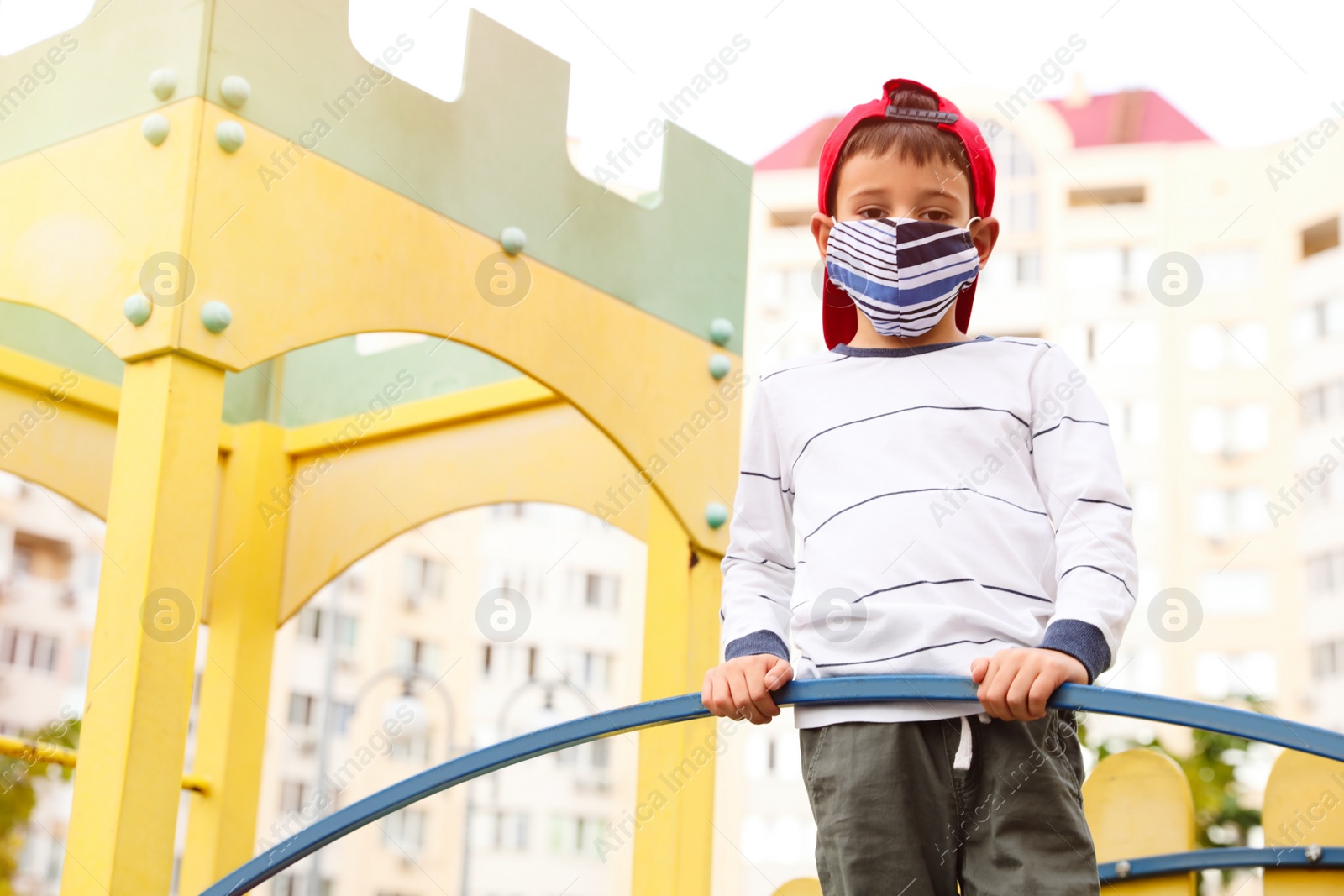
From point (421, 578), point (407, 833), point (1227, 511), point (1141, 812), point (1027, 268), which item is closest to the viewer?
point (1141, 812)

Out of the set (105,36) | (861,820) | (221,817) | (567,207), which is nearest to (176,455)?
(105,36)

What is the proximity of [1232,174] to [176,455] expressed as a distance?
43.4 m

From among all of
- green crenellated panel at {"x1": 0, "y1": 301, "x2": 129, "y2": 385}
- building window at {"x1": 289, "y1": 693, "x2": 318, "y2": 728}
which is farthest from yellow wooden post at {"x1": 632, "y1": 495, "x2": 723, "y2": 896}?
building window at {"x1": 289, "y1": 693, "x2": 318, "y2": 728}

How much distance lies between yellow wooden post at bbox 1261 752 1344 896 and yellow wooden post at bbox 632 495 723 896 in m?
1.51

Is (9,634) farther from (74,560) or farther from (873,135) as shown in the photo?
(873,135)

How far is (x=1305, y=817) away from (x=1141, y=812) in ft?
1.32

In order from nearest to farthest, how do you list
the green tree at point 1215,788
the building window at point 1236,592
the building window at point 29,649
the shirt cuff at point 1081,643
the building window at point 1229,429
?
the shirt cuff at point 1081,643, the green tree at point 1215,788, the building window at point 29,649, the building window at point 1236,592, the building window at point 1229,429

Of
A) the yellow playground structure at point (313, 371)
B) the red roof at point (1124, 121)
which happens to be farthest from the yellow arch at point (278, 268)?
the red roof at point (1124, 121)

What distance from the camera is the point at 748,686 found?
2.30 metres

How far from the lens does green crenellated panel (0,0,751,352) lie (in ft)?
12.1

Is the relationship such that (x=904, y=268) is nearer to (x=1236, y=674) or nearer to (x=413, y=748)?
(x=1236, y=674)

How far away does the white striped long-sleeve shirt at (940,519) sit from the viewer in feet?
7.22

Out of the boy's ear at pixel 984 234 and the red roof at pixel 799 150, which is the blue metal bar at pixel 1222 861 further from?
the red roof at pixel 799 150

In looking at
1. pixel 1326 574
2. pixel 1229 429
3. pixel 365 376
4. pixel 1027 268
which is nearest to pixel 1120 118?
pixel 1027 268
